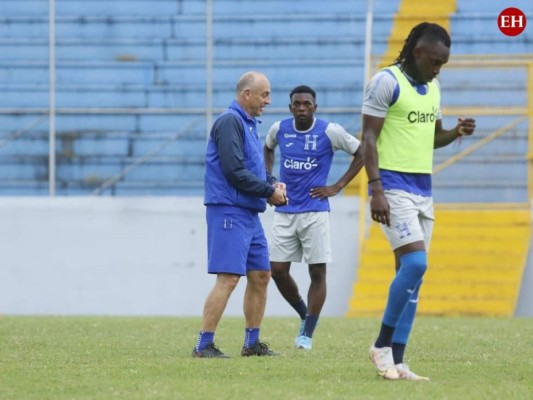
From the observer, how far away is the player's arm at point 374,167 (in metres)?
8.18

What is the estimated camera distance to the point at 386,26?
2034cm

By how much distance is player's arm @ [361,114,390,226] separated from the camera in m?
8.18

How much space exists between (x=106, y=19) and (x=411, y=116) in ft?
43.0

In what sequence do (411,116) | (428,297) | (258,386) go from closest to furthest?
(258,386) → (411,116) → (428,297)

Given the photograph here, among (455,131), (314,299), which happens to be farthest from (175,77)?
(455,131)

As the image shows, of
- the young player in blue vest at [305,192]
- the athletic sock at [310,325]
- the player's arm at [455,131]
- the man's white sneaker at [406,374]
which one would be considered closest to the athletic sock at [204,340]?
the athletic sock at [310,325]

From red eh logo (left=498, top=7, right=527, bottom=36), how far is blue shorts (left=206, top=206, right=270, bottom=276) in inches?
→ 428

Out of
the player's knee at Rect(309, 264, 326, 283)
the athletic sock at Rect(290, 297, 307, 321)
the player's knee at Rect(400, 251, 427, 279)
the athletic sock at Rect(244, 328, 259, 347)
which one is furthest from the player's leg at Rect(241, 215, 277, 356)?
the player's knee at Rect(400, 251, 427, 279)

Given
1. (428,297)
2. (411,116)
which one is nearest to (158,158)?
(428,297)

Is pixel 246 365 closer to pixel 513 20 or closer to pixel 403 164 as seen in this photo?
pixel 403 164

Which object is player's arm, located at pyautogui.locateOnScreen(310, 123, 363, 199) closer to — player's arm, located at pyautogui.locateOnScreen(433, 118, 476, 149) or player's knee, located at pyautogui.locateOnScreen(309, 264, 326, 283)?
player's knee, located at pyautogui.locateOnScreen(309, 264, 326, 283)

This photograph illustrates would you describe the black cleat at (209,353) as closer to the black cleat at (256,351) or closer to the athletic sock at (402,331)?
the black cleat at (256,351)

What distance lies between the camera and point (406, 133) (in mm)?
8477

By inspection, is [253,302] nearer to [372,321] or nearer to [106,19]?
[372,321]
